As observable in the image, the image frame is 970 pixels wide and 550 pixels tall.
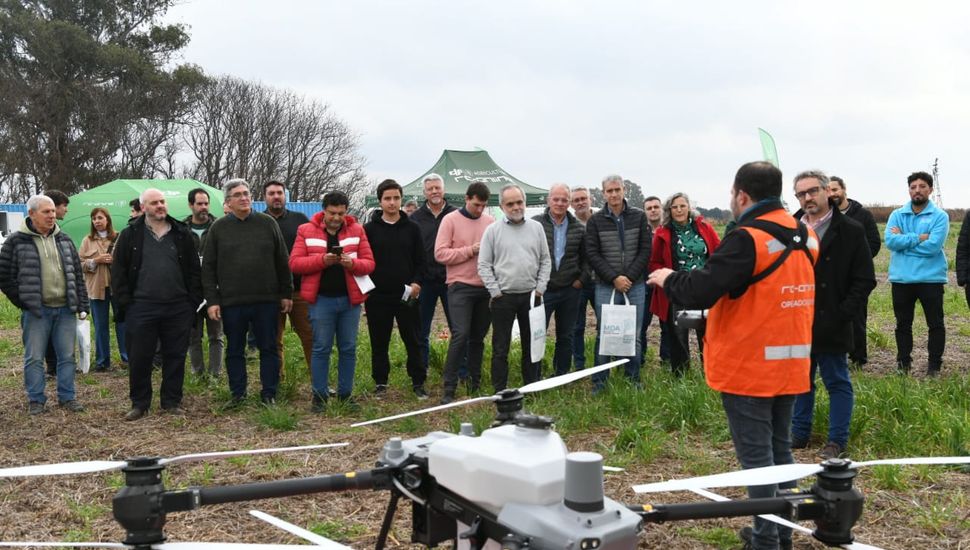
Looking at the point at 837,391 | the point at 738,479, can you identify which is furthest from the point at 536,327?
the point at 738,479

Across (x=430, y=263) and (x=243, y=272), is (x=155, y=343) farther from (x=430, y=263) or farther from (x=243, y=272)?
(x=430, y=263)

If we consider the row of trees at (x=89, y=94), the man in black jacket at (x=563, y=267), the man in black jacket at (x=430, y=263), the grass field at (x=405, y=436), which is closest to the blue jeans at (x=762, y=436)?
the grass field at (x=405, y=436)

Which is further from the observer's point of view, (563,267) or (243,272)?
(563,267)

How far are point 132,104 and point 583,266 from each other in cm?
3025

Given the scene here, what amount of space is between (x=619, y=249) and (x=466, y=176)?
650 inches

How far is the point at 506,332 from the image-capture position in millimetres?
7227

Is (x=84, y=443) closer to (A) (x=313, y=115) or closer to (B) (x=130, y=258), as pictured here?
(B) (x=130, y=258)

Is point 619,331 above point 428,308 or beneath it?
beneath

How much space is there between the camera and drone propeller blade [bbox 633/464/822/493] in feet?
6.75

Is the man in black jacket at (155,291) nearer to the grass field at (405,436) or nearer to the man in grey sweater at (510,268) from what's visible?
the grass field at (405,436)

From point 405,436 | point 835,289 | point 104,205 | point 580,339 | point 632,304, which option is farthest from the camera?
point 104,205

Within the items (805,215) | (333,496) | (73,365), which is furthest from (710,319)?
(73,365)

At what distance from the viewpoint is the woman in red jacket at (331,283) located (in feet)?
23.0

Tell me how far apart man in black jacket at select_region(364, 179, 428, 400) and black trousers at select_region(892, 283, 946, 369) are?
4.72 m
